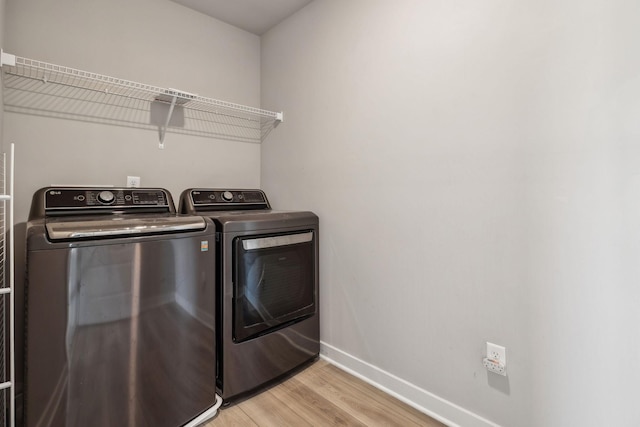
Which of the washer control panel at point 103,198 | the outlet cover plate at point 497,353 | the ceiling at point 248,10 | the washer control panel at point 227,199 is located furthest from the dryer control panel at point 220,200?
the outlet cover plate at point 497,353

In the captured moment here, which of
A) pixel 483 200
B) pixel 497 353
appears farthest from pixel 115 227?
pixel 497 353

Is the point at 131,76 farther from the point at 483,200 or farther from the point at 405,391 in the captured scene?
the point at 405,391

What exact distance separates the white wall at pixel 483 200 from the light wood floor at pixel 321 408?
0.35 feet

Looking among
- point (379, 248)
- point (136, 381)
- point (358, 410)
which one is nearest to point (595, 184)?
point (379, 248)

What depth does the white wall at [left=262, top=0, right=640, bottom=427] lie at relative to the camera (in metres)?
1.12

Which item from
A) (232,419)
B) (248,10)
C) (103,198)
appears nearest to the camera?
(232,419)

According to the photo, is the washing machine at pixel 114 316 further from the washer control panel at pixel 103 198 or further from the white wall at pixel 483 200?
the white wall at pixel 483 200

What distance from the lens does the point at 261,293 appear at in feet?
5.91

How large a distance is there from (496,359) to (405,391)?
0.56 m

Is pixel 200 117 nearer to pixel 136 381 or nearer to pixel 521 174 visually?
pixel 136 381

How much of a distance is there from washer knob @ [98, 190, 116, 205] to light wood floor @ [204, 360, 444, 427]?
1233 millimetres

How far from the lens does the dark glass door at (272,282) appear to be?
1715mm

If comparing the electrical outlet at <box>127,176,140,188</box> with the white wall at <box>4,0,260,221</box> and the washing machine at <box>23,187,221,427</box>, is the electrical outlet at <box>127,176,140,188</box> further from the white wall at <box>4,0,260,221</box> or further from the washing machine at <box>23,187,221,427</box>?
the washing machine at <box>23,187,221,427</box>

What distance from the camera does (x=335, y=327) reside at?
2.11 metres
